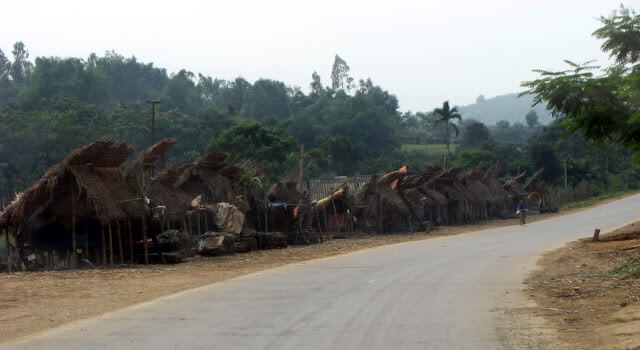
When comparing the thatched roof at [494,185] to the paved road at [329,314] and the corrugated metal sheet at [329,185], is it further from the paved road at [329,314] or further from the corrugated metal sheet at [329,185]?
the paved road at [329,314]

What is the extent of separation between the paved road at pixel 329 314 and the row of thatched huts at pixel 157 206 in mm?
5896

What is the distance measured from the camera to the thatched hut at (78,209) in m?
21.0

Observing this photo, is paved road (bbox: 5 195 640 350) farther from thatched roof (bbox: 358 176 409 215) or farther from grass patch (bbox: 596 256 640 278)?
thatched roof (bbox: 358 176 409 215)

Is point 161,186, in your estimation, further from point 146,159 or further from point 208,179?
point 208,179

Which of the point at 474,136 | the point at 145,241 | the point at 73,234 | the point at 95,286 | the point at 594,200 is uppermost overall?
the point at 474,136

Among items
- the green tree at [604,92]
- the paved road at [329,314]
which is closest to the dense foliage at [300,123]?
the green tree at [604,92]

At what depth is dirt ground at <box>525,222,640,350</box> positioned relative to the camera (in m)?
9.93

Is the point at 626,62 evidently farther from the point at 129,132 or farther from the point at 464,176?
the point at 129,132

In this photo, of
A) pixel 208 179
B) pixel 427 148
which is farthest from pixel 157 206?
pixel 427 148

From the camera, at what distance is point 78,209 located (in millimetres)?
21750

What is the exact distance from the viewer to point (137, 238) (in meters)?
24.2

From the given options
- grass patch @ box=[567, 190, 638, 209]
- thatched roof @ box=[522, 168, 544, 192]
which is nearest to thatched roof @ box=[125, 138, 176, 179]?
thatched roof @ box=[522, 168, 544, 192]

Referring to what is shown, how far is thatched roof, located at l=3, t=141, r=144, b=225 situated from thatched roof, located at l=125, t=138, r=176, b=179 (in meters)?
1.05

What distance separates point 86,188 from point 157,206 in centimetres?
429
